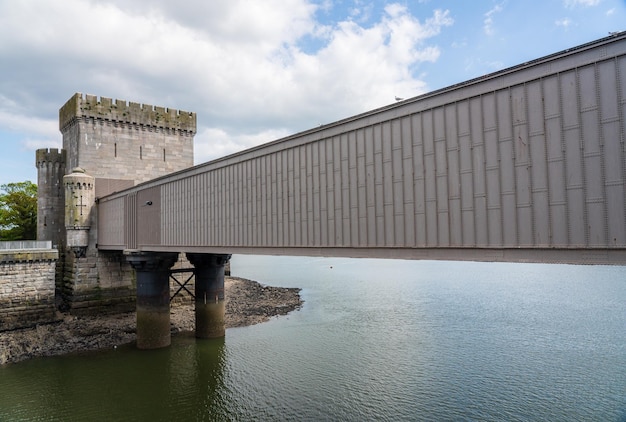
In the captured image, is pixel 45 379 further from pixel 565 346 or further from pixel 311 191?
pixel 565 346

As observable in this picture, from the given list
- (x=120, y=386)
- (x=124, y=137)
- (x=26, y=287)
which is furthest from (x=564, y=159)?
(x=124, y=137)

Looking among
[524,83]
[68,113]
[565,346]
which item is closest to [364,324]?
[565,346]

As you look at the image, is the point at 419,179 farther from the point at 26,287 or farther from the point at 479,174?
the point at 26,287

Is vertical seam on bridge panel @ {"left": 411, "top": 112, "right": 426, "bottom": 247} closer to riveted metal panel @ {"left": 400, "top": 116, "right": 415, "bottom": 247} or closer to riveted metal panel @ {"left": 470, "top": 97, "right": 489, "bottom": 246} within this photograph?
riveted metal panel @ {"left": 400, "top": 116, "right": 415, "bottom": 247}

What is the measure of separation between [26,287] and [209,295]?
12122 millimetres

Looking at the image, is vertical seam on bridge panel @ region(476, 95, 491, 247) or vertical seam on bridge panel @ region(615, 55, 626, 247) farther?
vertical seam on bridge panel @ region(476, 95, 491, 247)

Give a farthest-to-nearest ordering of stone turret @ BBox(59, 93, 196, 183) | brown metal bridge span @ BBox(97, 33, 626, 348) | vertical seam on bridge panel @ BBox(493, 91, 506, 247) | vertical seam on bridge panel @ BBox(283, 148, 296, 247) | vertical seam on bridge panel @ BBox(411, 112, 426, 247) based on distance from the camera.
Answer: stone turret @ BBox(59, 93, 196, 183) → vertical seam on bridge panel @ BBox(283, 148, 296, 247) → vertical seam on bridge panel @ BBox(411, 112, 426, 247) → vertical seam on bridge panel @ BBox(493, 91, 506, 247) → brown metal bridge span @ BBox(97, 33, 626, 348)

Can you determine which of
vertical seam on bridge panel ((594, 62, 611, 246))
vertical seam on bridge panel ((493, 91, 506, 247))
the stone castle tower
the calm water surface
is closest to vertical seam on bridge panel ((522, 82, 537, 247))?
vertical seam on bridge panel ((493, 91, 506, 247))

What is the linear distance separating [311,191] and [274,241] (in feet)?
8.85

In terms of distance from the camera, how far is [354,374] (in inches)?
821

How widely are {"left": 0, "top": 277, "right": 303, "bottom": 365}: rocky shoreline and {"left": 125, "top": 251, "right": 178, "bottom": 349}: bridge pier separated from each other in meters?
2.26

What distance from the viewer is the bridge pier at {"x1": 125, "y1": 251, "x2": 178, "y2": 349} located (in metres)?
25.6

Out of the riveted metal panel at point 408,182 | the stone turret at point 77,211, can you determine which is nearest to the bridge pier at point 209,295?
the stone turret at point 77,211

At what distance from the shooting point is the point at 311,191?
49.8 feet
